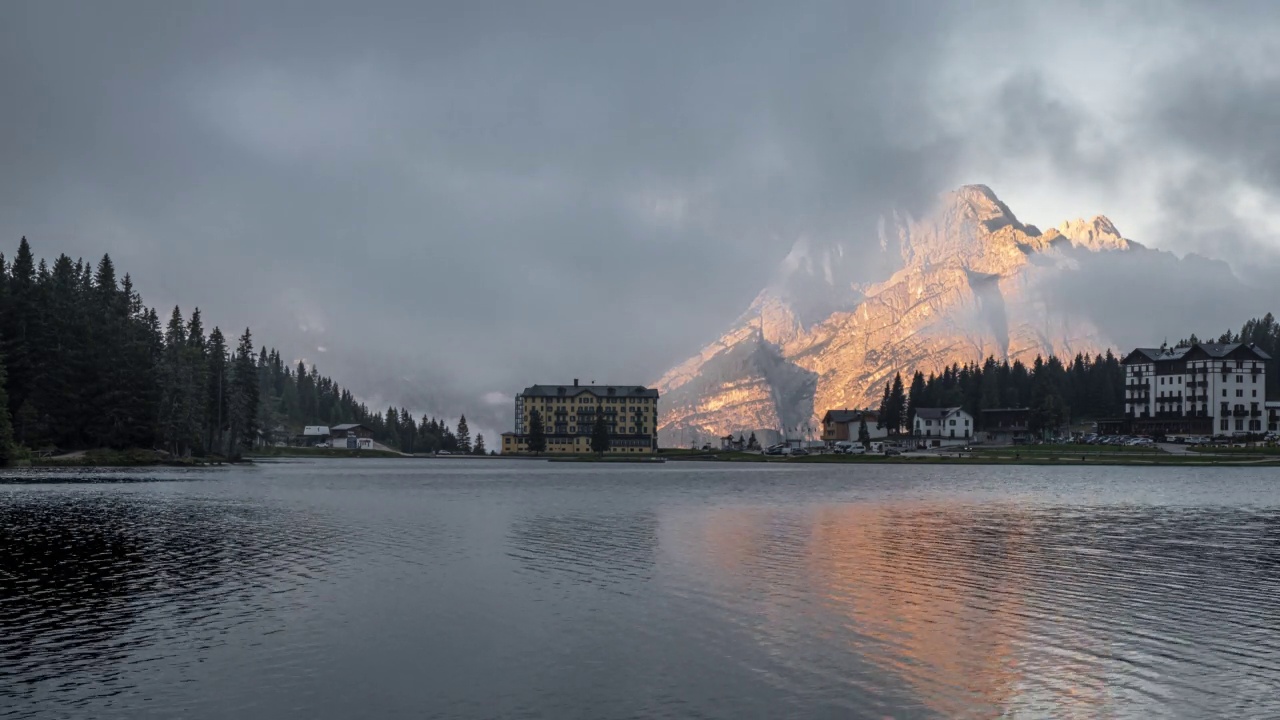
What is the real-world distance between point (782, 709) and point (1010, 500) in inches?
3340

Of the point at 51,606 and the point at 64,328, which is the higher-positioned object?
the point at 64,328

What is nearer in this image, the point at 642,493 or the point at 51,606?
the point at 51,606

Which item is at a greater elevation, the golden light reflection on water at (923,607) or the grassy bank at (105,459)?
the golden light reflection on water at (923,607)

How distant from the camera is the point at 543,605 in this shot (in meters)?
39.4

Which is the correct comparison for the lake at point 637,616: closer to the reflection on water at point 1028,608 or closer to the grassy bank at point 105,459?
the reflection on water at point 1028,608

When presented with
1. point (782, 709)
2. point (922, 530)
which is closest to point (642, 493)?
point (922, 530)

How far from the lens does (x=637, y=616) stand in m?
37.0

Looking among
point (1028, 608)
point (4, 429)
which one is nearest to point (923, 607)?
point (1028, 608)

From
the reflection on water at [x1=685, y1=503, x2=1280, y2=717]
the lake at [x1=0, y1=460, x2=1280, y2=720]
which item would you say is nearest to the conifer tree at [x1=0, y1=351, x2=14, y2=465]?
the lake at [x1=0, y1=460, x2=1280, y2=720]

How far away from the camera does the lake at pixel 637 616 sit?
25875mm

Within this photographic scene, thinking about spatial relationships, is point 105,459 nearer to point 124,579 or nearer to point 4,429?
point 4,429

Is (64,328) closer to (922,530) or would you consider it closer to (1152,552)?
(922,530)

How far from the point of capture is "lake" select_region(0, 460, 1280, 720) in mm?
25875

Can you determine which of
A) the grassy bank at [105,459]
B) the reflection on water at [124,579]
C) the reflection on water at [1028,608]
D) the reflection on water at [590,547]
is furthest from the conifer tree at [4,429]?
the reflection on water at [1028,608]
